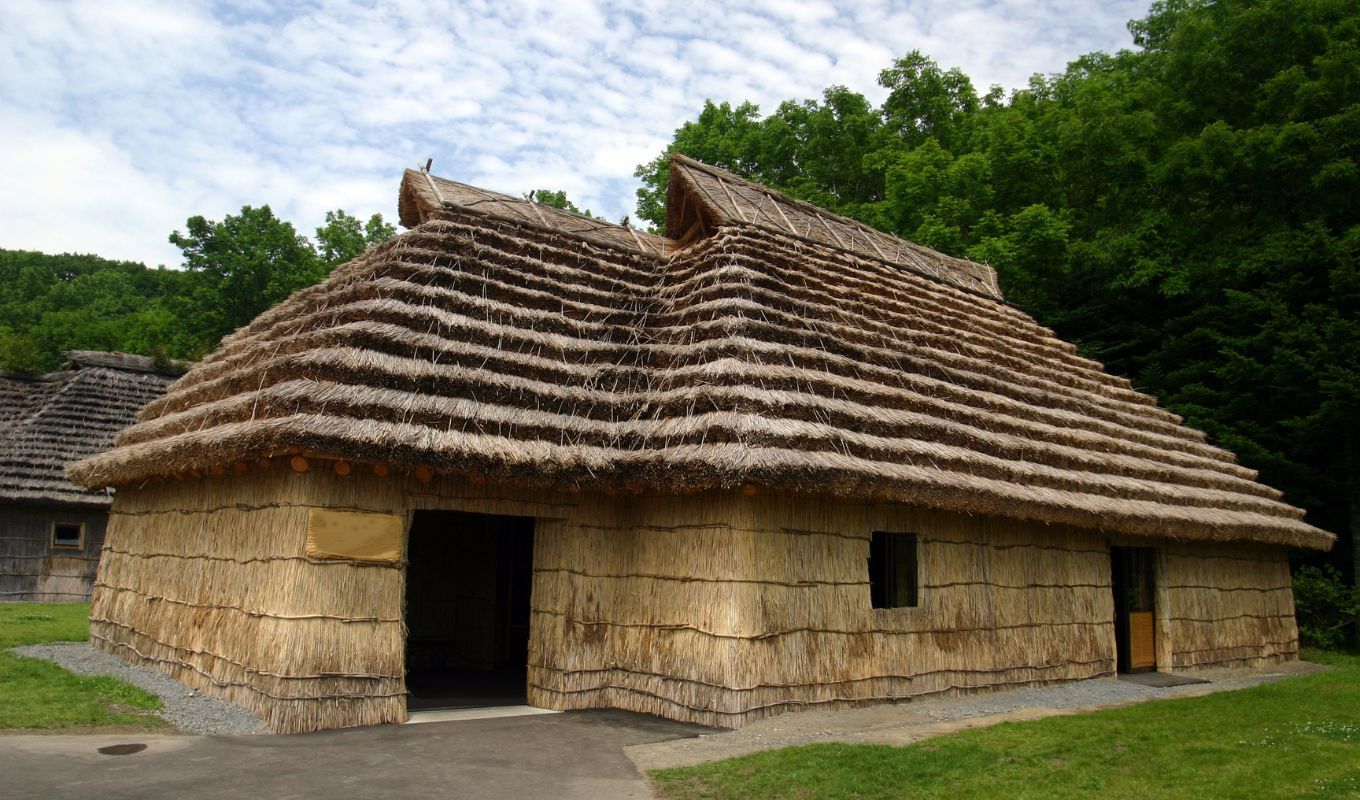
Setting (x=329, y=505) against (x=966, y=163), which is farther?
(x=966, y=163)

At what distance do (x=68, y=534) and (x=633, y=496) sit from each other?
17.2m

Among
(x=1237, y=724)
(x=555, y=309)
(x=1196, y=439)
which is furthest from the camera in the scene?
(x=1196, y=439)

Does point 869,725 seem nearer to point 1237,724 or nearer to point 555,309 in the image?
point 1237,724

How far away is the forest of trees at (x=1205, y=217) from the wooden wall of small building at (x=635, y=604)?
412 inches

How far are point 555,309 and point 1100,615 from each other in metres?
8.92

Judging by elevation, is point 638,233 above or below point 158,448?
above

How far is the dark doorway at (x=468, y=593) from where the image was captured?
43.7ft

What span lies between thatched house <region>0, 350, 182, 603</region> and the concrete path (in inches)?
581

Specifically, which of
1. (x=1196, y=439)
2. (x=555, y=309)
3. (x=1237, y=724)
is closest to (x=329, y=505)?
(x=555, y=309)

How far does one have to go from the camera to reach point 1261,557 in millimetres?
16297

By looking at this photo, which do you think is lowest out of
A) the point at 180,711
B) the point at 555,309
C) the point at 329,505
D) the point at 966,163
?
the point at 180,711

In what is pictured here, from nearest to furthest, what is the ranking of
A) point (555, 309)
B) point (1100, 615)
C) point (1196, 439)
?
point (555, 309)
point (1100, 615)
point (1196, 439)

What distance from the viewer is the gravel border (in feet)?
27.1

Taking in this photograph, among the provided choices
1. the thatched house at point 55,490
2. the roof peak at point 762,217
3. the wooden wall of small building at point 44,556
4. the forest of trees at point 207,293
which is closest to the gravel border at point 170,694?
the thatched house at point 55,490
